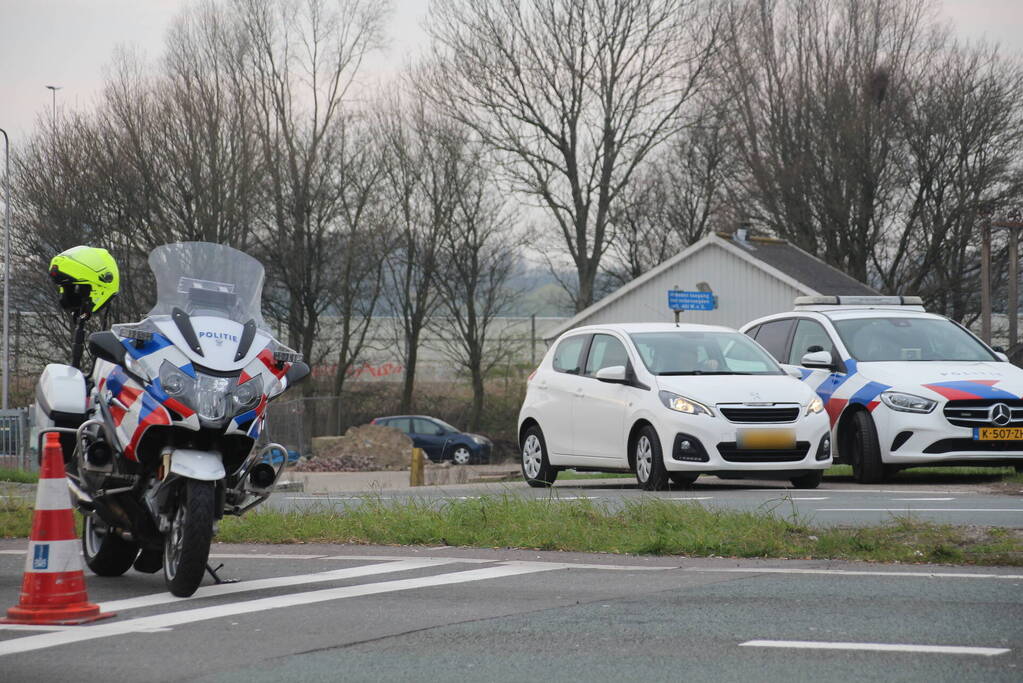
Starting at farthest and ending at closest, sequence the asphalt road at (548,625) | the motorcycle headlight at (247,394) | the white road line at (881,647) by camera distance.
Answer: the motorcycle headlight at (247,394), the white road line at (881,647), the asphalt road at (548,625)

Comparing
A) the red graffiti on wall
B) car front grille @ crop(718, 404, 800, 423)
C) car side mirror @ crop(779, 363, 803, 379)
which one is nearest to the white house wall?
the red graffiti on wall

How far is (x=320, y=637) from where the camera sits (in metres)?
5.89

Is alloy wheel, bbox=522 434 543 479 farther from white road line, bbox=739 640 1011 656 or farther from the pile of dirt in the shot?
the pile of dirt

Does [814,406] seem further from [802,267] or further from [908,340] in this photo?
[802,267]

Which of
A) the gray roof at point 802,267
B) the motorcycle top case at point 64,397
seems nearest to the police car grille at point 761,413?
the motorcycle top case at point 64,397

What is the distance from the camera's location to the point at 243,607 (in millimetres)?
6727

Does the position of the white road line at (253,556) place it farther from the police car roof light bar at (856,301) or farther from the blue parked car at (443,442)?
the blue parked car at (443,442)

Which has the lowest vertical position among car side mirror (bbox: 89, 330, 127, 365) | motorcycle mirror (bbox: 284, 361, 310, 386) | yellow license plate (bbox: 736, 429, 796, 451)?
yellow license plate (bbox: 736, 429, 796, 451)

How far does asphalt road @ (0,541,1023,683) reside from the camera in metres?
5.16

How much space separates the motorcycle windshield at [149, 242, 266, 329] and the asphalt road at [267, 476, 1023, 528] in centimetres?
351

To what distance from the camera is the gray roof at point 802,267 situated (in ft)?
122

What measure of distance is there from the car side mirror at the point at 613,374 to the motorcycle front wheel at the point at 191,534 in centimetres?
739

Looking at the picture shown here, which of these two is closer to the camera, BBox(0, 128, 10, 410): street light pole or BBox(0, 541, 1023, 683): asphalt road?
BBox(0, 541, 1023, 683): asphalt road

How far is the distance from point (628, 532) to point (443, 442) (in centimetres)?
3159
